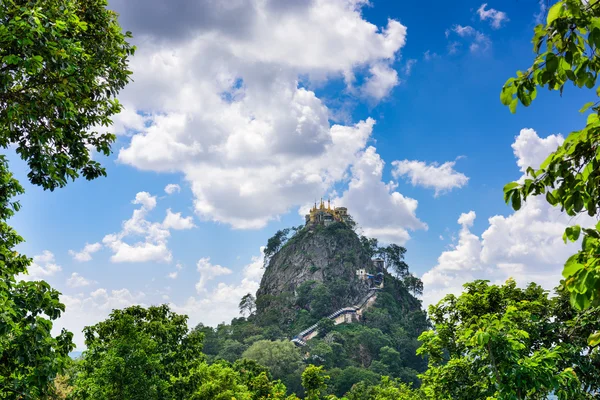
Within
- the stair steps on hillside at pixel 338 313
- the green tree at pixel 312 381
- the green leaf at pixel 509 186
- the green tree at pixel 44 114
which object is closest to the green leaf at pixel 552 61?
the green leaf at pixel 509 186

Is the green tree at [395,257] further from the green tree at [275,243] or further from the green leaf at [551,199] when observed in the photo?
the green leaf at [551,199]

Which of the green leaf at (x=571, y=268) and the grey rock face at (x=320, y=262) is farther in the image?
the grey rock face at (x=320, y=262)

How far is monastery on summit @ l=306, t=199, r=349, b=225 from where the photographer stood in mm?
97375

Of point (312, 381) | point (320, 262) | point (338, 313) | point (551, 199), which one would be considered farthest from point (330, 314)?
point (551, 199)

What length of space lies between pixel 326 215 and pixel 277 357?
4950 cm

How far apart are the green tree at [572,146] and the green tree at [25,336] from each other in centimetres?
477

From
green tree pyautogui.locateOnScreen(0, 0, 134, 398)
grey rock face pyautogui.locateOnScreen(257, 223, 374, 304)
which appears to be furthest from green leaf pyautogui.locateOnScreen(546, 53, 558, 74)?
grey rock face pyautogui.locateOnScreen(257, 223, 374, 304)

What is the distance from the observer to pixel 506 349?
20.0ft

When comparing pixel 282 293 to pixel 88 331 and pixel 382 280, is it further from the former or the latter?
pixel 88 331

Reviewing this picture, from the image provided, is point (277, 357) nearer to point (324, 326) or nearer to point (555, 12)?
point (324, 326)

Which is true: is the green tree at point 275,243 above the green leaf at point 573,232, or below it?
above

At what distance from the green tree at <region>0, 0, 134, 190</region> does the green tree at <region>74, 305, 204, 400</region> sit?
8.40 m

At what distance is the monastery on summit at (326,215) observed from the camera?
3834 inches

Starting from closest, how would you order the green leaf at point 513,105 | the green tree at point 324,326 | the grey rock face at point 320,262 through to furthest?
the green leaf at point 513,105, the green tree at point 324,326, the grey rock face at point 320,262
